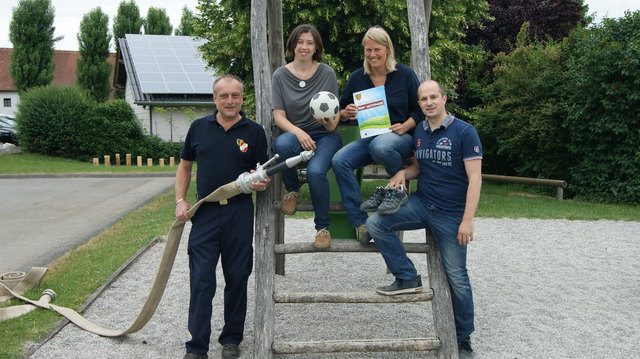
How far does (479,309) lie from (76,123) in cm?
2243

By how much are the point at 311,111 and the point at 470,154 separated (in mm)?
1272

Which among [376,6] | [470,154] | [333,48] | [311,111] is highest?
[376,6]

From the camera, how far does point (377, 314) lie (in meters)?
5.43

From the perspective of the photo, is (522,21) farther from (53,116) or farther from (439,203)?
(439,203)

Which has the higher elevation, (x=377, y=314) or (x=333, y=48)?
(x=333, y=48)

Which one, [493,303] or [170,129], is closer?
[493,303]

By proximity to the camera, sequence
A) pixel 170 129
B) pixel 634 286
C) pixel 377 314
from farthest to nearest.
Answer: pixel 170 129 → pixel 634 286 → pixel 377 314

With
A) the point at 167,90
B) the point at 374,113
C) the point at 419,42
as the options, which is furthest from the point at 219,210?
the point at 167,90

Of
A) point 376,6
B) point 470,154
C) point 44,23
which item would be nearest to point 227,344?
point 470,154

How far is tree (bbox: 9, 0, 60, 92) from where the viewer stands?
3609cm

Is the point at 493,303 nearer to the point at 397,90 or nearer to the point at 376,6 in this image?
the point at 397,90

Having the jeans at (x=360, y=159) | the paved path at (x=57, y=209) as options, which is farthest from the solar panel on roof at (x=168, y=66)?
the jeans at (x=360, y=159)

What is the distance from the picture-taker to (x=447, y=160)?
390cm

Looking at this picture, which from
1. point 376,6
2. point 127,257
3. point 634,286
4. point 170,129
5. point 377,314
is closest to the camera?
point 377,314
